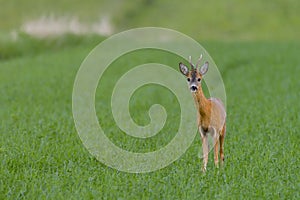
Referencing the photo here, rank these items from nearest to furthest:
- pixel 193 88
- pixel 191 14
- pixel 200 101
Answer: pixel 193 88, pixel 200 101, pixel 191 14

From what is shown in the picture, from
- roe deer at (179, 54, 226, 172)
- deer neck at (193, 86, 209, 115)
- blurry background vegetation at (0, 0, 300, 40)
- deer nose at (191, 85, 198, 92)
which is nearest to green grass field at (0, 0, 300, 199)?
roe deer at (179, 54, 226, 172)

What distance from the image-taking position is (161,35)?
3425 centimetres

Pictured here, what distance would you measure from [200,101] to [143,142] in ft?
10.4

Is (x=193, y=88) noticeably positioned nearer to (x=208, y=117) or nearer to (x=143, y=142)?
(x=208, y=117)

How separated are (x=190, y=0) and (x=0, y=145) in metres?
35.6

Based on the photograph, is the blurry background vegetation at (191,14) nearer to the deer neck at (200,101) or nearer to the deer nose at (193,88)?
the deer neck at (200,101)

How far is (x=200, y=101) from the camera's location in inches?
304

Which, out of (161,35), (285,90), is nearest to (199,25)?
(161,35)

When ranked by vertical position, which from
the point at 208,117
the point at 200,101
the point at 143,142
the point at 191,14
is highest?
the point at 191,14

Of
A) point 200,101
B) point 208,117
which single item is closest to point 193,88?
point 200,101

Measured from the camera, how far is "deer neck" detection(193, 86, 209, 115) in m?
7.61

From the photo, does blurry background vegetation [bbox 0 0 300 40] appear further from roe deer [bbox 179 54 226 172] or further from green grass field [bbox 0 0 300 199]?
roe deer [bbox 179 54 226 172]

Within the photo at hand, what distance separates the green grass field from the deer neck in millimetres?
872

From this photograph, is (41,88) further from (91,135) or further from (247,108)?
(91,135)
